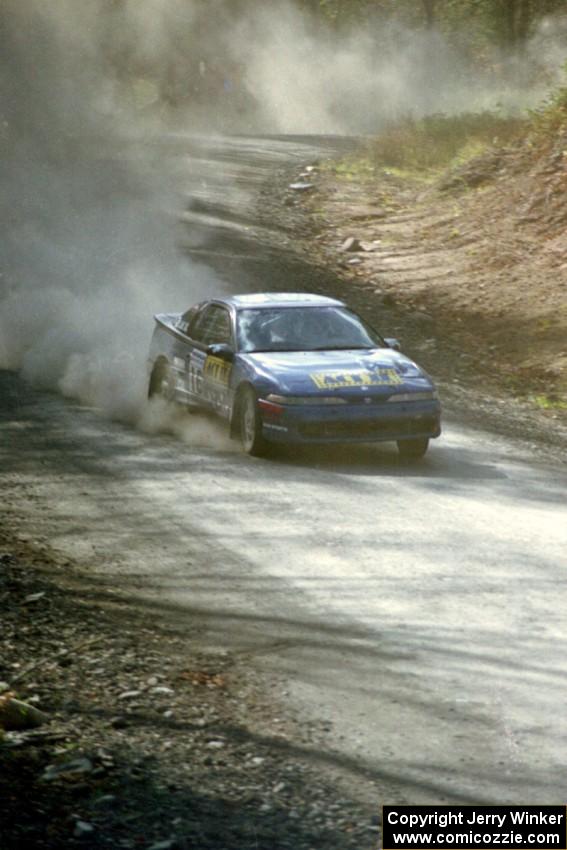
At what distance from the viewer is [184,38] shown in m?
68.1

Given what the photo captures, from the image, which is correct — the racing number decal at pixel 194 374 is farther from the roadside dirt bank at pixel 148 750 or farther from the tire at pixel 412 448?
the roadside dirt bank at pixel 148 750

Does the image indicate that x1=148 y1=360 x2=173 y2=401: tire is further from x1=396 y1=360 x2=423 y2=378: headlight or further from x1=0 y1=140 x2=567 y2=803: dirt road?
x1=396 y1=360 x2=423 y2=378: headlight

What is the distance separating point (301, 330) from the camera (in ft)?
47.8

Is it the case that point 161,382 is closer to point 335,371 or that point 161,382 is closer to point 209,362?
point 209,362

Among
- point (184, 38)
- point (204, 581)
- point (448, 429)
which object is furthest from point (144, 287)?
point (184, 38)

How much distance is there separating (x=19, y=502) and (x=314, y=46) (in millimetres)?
61207

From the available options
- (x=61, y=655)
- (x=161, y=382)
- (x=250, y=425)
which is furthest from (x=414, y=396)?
(x=61, y=655)

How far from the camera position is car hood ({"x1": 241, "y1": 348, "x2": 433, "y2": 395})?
13445 millimetres

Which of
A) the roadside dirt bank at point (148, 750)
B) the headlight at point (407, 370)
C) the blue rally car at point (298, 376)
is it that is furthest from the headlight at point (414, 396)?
the roadside dirt bank at point (148, 750)

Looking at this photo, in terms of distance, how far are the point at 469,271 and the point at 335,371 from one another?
37.2 ft

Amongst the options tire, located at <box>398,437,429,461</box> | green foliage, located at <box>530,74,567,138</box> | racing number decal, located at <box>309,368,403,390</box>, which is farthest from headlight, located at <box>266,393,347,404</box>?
green foliage, located at <box>530,74,567,138</box>

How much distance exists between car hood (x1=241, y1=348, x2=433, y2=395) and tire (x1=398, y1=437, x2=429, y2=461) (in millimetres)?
566

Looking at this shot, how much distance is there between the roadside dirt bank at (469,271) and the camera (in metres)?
18.9

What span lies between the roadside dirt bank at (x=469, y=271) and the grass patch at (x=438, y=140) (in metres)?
1.59
